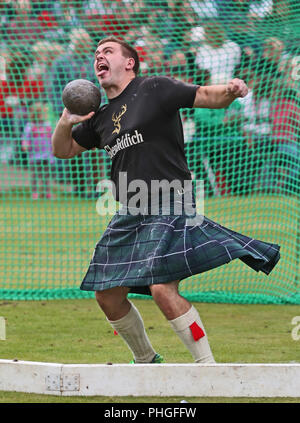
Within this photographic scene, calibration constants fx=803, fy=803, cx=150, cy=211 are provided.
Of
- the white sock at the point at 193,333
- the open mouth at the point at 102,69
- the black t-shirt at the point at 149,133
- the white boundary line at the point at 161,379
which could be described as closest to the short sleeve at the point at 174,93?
the black t-shirt at the point at 149,133

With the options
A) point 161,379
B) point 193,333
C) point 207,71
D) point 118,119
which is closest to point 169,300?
point 193,333

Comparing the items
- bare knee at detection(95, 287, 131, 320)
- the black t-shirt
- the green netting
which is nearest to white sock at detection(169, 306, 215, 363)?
bare knee at detection(95, 287, 131, 320)

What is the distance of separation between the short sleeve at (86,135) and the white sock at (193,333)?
3.29ft

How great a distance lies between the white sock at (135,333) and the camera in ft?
12.4

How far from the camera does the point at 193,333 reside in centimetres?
344

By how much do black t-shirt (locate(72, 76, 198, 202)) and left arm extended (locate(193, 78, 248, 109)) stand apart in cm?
9

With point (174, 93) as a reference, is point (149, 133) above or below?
below

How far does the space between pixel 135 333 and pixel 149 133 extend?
0.95 metres

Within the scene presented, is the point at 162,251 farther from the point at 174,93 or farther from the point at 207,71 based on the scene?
the point at 207,71

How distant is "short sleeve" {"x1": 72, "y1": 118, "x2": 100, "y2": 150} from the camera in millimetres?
3898

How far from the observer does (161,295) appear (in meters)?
3.42

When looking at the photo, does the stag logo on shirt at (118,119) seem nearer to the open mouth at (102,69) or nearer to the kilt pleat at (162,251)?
the open mouth at (102,69)

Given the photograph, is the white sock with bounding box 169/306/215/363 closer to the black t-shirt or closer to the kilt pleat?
the kilt pleat
